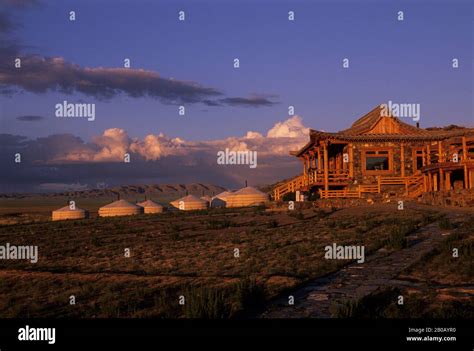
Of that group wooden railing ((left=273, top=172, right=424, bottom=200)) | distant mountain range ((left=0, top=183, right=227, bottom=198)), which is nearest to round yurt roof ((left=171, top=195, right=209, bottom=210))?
wooden railing ((left=273, top=172, right=424, bottom=200))

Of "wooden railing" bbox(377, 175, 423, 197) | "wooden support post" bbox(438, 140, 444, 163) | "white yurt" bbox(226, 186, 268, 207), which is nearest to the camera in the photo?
"wooden support post" bbox(438, 140, 444, 163)

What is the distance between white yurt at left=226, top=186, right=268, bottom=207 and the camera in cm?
4494

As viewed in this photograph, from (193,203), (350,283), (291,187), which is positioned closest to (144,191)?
(193,203)

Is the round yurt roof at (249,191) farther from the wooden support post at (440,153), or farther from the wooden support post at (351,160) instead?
the wooden support post at (440,153)

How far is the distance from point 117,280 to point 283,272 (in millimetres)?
3449

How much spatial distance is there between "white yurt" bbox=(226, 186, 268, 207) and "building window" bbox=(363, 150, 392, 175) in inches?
522

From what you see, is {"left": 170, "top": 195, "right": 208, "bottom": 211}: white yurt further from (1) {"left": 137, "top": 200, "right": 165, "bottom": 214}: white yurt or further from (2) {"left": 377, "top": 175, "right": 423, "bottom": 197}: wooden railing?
(2) {"left": 377, "top": 175, "right": 423, "bottom": 197}: wooden railing

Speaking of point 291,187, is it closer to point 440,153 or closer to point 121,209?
point 440,153

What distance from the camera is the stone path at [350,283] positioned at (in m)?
7.23

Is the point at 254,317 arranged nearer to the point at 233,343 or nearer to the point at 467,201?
the point at 233,343

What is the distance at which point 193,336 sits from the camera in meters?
6.00

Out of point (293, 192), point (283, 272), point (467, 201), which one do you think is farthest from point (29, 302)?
point (293, 192)

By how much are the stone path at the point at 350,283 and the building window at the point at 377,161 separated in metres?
20.0

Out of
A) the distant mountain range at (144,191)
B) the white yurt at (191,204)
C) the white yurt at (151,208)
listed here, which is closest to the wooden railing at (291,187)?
the white yurt at (191,204)
